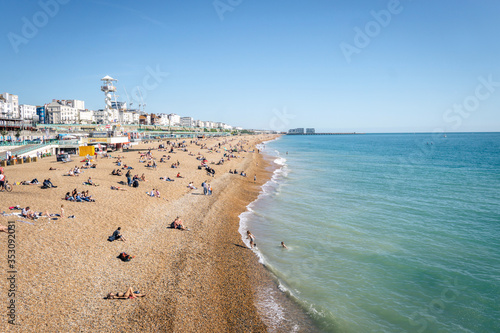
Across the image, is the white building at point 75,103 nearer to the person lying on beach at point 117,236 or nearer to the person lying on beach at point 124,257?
the person lying on beach at point 117,236

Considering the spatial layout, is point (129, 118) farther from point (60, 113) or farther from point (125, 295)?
point (125, 295)

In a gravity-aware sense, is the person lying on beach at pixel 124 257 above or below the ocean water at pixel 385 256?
above

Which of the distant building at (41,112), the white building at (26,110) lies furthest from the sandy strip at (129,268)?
the white building at (26,110)

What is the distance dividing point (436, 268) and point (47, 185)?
2271 centimetres

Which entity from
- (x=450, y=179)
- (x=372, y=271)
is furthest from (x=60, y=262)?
(x=450, y=179)

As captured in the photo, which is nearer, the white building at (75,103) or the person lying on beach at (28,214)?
the person lying on beach at (28,214)

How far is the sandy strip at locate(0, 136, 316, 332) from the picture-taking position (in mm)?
7961

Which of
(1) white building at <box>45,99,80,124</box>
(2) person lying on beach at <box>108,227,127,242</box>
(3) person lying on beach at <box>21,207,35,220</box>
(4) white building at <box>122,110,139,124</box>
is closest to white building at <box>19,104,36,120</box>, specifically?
(1) white building at <box>45,99,80,124</box>

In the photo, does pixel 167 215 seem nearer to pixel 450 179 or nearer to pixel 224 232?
pixel 224 232

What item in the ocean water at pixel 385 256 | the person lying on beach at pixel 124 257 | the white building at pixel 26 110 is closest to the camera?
the ocean water at pixel 385 256

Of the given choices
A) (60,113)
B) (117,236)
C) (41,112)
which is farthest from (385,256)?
(41,112)

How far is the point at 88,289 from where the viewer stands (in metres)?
8.86

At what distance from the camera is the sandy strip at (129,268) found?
7961mm

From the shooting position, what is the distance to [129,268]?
34.2 feet
